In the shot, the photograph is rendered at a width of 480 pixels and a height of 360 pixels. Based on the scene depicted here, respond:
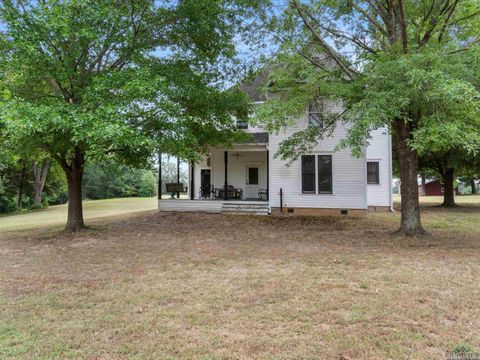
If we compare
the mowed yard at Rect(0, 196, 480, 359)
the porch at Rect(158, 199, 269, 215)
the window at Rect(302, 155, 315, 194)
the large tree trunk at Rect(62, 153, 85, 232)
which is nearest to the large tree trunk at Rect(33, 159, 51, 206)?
the porch at Rect(158, 199, 269, 215)

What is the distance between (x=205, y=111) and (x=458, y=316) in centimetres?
915

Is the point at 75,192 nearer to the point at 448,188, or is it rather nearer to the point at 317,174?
the point at 317,174

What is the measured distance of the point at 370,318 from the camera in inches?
161

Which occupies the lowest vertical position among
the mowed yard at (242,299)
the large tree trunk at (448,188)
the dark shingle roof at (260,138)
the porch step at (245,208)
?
the mowed yard at (242,299)

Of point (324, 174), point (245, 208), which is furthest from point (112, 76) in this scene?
point (324, 174)

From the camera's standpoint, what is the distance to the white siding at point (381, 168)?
17.3 metres

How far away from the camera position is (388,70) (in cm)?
757

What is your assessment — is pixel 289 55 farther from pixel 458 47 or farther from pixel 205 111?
pixel 458 47

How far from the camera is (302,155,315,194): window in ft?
51.5

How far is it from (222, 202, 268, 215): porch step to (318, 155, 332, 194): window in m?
2.77

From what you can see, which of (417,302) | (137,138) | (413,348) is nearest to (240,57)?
(137,138)

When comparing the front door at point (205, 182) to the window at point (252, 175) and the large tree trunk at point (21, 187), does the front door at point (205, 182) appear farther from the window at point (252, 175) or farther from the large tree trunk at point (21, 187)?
the large tree trunk at point (21, 187)

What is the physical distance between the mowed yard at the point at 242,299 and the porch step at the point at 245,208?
6.42m

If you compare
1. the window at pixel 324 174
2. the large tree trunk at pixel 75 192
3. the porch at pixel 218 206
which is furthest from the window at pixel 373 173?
the large tree trunk at pixel 75 192
